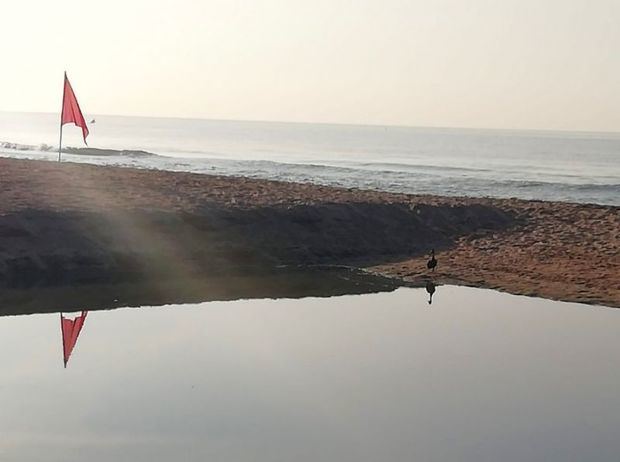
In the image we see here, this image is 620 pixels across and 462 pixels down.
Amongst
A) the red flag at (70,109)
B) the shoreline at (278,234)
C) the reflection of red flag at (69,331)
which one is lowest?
the reflection of red flag at (69,331)

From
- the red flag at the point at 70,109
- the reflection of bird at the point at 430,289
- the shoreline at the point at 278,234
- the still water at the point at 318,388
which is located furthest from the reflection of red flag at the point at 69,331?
the red flag at the point at 70,109

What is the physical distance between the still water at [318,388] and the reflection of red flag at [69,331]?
0.16 metres

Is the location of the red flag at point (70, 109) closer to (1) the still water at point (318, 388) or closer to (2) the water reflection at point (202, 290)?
(2) the water reflection at point (202, 290)

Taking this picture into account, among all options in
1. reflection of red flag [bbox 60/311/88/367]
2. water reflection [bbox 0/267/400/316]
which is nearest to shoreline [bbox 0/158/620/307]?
water reflection [bbox 0/267/400/316]

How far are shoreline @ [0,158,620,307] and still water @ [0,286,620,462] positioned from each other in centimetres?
334

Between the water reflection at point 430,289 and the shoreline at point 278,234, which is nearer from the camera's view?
the water reflection at point 430,289

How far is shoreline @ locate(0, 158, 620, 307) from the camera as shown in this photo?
62.1ft

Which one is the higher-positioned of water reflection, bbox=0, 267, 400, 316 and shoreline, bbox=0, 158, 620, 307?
shoreline, bbox=0, 158, 620, 307

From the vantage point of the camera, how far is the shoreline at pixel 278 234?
62.1ft

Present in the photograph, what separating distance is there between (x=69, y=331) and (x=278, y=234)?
9134 mm

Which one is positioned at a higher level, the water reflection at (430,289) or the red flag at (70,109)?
the red flag at (70,109)

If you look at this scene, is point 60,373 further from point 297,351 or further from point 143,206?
point 143,206

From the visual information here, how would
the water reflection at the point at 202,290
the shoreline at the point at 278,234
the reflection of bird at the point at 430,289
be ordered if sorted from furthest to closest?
the shoreline at the point at 278,234 → the reflection of bird at the point at 430,289 → the water reflection at the point at 202,290

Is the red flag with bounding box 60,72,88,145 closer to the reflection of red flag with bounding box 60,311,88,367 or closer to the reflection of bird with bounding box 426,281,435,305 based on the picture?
the reflection of red flag with bounding box 60,311,88,367
